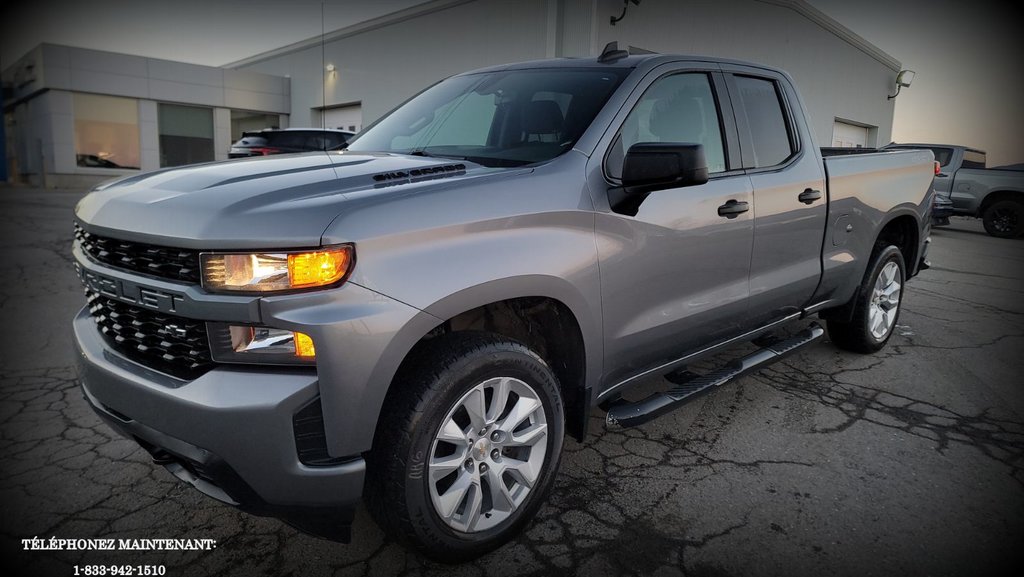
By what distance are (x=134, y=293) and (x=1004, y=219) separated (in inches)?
684

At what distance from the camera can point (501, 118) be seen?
3.03 meters

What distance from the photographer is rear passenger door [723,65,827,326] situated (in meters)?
3.33

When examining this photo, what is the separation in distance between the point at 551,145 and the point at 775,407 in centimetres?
220

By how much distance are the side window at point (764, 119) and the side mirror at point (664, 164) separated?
114cm

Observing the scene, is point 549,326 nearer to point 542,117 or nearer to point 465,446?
point 465,446

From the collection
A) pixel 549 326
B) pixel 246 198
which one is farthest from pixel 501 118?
pixel 246 198

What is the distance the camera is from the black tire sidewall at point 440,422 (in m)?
1.98

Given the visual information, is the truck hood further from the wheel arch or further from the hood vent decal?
the wheel arch

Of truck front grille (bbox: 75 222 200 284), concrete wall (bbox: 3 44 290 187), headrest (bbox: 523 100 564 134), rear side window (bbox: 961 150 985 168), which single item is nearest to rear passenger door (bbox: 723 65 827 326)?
headrest (bbox: 523 100 564 134)

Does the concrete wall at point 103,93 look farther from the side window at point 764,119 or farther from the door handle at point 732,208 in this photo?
the door handle at point 732,208

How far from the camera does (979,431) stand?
3.48 meters

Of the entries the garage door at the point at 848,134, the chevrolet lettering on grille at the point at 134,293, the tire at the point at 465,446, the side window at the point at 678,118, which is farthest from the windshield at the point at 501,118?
the garage door at the point at 848,134

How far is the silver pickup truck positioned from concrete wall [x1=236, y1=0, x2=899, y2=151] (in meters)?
10.7

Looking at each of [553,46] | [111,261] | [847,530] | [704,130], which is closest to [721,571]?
[847,530]
